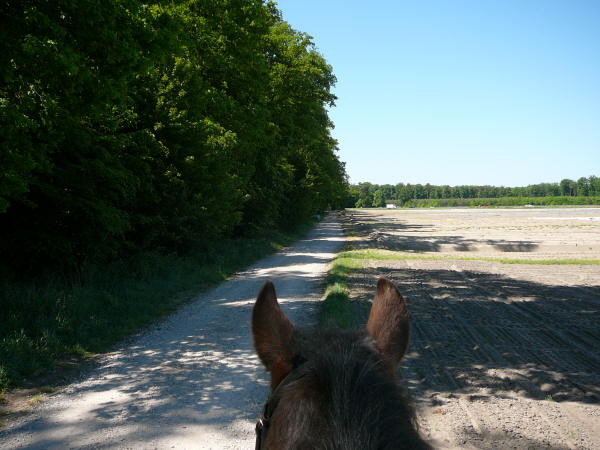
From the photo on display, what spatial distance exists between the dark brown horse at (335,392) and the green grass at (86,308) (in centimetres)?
549

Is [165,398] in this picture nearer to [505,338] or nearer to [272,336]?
[272,336]

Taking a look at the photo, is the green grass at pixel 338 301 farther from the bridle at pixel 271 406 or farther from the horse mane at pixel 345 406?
the horse mane at pixel 345 406

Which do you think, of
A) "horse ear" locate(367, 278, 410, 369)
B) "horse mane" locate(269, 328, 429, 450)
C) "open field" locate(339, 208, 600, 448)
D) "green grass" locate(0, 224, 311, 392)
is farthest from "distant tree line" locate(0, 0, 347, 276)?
"horse mane" locate(269, 328, 429, 450)

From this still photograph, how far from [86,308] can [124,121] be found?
5.53m

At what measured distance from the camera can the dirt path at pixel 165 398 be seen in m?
4.38

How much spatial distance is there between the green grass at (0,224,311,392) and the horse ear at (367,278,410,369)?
18.4 feet

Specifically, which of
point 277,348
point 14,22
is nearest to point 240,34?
point 14,22

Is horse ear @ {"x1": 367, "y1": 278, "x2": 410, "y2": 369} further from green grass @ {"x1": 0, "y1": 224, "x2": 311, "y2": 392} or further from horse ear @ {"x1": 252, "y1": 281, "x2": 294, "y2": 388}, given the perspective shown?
green grass @ {"x1": 0, "y1": 224, "x2": 311, "y2": 392}

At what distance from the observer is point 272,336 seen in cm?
166

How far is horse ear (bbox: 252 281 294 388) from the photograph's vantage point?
62.8 inches

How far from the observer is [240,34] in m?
16.1

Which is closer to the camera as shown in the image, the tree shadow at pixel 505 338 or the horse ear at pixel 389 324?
the horse ear at pixel 389 324

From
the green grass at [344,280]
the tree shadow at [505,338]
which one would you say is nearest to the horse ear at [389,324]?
the green grass at [344,280]

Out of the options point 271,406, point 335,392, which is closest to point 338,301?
point 271,406
